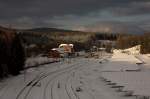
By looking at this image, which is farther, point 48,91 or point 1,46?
point 1,46

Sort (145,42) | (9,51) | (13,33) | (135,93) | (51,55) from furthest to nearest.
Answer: (145,42) < (51,55) < (13,33) < (9,51) < (135,93)

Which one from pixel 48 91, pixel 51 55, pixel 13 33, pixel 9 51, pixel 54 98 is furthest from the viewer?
pixel 51 55

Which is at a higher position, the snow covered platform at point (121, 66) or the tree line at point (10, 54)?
the tree line at point (10, 54)

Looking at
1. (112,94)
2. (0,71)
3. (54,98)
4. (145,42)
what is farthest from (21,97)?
(145,42)

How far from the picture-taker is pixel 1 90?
31.7 metres

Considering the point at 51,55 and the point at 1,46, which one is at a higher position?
the point at 1,46

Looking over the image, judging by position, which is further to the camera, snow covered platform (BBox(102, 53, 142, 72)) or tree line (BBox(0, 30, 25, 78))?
snow covered platform (BBox(102, 53, 142, 72))

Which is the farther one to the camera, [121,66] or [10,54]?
[121,66]

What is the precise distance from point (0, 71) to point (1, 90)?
31.3 feet

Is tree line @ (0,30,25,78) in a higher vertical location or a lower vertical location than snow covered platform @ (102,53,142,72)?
higher

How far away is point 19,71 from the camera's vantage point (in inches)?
1999

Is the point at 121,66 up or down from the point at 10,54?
down

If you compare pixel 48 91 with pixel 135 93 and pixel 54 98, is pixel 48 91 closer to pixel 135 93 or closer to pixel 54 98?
pixel 54 98

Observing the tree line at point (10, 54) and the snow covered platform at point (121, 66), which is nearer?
the tree line at point (10, 54)
